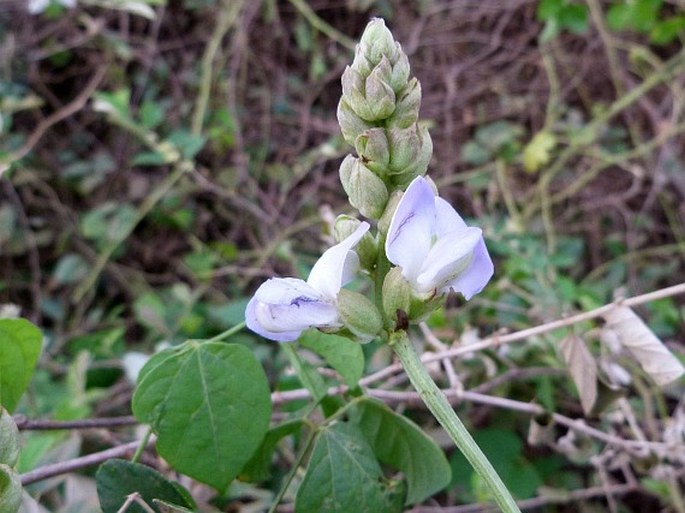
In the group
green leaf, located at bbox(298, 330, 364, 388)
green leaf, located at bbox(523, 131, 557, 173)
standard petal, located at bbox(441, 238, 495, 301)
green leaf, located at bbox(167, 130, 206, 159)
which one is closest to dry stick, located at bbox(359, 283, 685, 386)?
green leaf, located at bbox(298, 330, 364, 388)

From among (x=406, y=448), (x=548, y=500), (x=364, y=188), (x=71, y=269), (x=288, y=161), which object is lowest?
(x=548, y=500)

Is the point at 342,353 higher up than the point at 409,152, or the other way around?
the point at 409,152

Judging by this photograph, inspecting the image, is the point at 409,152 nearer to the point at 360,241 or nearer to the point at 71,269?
the point at 360,241

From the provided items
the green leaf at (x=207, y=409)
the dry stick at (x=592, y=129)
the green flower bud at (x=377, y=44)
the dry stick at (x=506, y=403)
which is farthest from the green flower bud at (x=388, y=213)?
the dry stick at (x=592, y=129)

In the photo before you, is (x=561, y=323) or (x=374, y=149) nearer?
→ (x=374, y=149)

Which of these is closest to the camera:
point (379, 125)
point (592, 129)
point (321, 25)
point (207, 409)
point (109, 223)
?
point (379, 125)

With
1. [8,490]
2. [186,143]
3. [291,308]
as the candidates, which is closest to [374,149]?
[291,308]
